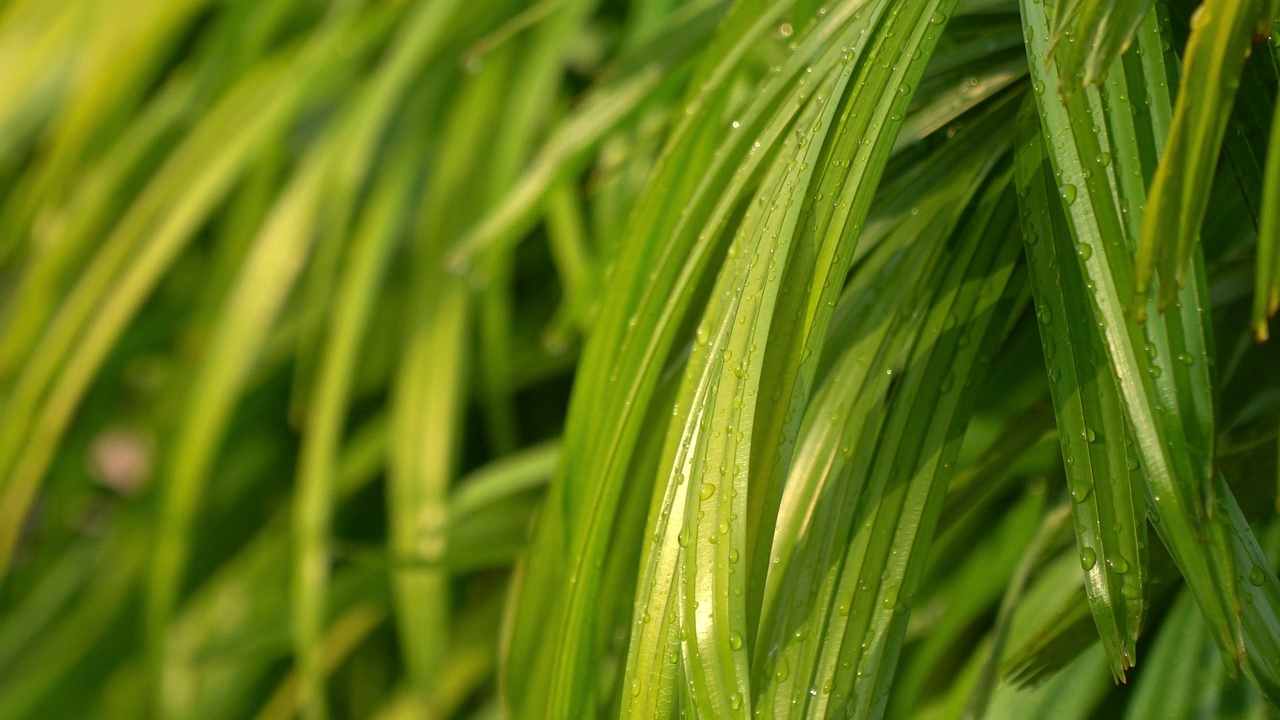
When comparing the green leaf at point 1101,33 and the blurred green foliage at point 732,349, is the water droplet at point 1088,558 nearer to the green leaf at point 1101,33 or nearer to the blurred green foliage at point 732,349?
the blurred green foliage at point 732,349

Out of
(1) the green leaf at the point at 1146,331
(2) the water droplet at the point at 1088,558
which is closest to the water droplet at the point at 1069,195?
(1) the green leaf at the point at 1146,331

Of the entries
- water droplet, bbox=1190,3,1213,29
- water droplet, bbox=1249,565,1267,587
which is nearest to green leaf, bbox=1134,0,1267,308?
water droplet, bbox=1190,3,1213,29

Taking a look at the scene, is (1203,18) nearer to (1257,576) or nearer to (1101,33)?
(1101,33)

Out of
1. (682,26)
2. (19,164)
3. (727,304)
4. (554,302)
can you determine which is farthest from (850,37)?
(19,164)

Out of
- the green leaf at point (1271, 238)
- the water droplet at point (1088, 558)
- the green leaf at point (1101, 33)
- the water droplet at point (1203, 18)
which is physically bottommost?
the water droplet at point (1088, 558)

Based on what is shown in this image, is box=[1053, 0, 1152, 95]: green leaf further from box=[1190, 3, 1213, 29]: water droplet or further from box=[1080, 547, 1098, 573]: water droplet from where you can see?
box=[1080, 547, 1098, 573]: water droplet

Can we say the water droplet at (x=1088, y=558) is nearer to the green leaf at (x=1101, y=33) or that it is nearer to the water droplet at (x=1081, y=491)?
the water droplet at (x=1081, y=491)

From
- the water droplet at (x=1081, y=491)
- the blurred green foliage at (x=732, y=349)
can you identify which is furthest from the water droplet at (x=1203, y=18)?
the water droplet at (x=1081, y=491)

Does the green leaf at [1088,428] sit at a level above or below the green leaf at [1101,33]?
below

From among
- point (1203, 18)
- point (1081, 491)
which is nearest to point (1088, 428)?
point (1081, 491)
